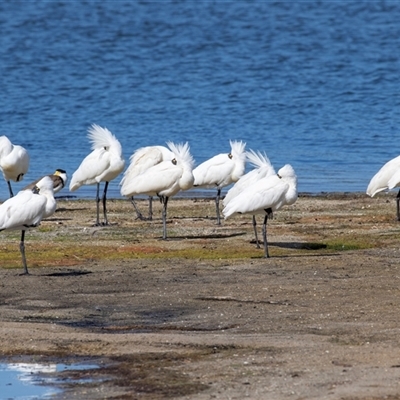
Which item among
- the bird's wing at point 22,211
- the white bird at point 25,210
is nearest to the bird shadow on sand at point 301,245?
the white bird at point 25,210

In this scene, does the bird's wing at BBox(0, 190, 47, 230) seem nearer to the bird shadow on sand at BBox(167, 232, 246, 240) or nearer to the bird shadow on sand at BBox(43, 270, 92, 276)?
the bird shadow on sand at BBox(43, 270, 92, 276)

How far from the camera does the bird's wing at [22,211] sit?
16.0m

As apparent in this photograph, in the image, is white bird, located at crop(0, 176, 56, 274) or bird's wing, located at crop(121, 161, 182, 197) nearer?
white bird, located at crop(0, 176, 56, 274)

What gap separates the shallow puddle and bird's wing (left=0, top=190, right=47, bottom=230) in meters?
4.99

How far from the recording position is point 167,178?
20.4 meters

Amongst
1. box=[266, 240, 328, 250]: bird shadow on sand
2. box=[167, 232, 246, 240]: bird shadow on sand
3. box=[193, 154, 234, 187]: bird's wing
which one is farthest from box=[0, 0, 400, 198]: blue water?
box=[266, 240, 328, 250]: bird shadow on sand

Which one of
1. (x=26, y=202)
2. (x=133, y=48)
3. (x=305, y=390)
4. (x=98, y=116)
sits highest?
(x=133, y=48)

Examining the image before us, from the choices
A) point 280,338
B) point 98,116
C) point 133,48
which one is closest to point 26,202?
point 280,338

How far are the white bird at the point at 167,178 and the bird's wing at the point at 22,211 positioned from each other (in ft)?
14.1

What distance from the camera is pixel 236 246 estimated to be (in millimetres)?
18906

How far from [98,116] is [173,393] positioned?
1200 inches

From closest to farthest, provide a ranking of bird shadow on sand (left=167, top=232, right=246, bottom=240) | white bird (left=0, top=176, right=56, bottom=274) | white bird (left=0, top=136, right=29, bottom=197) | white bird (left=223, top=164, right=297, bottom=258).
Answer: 1. white bird (left=0, top=176, right=56, bottom=274)
2. white bird (left=223, top=164, right=297, bottom=258)
3. bird shadow on sand (left=167, top=232, right=246, bottom=240)
4. white bird (left=0, top=136, right=29, bottom=197)

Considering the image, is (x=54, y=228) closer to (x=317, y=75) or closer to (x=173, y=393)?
(x=173, y=393)

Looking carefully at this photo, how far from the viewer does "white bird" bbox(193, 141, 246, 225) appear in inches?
861
